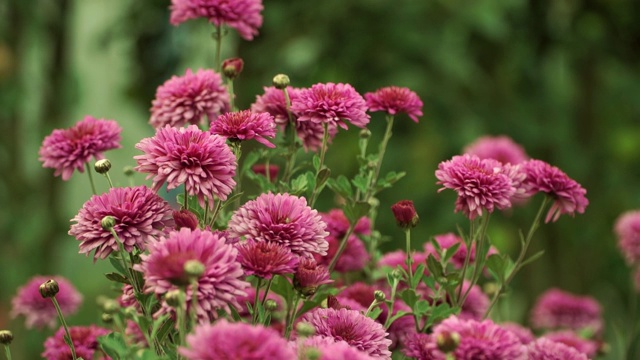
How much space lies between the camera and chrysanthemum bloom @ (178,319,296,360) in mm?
292

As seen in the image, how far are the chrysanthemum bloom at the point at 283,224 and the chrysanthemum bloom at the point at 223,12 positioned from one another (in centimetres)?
19

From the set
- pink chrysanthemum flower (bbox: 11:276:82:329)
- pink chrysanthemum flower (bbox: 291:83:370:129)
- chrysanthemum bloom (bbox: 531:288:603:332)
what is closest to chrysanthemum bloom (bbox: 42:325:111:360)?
pink chrysanthemum flower (bbox: 11:276:82:329)

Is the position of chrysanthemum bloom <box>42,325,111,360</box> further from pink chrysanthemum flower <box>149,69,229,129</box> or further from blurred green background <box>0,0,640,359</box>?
blurred green background <box>0,0,640,359</box>

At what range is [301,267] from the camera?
0.41 metres

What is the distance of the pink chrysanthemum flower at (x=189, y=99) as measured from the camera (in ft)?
1.66

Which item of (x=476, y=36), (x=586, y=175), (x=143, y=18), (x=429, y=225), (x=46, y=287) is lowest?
(x=46, y=287)

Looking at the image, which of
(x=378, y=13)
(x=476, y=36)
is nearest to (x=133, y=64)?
(x=378, y=13)

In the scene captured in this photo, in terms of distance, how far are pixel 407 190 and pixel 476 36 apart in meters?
0.39

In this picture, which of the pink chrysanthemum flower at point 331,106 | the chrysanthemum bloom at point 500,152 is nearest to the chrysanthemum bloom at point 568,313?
the chrysanthemum bloom at point 500,152

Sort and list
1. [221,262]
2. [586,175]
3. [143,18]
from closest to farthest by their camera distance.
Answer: [221,262] < [586,175] < [143,18]

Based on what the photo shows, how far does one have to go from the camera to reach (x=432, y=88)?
1431 mm

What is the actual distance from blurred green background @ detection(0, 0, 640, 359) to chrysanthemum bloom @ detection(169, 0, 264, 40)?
737 millimetres

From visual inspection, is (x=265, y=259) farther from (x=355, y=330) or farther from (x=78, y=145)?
(x=78, y=145)

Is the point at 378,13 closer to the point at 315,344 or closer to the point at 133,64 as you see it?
the point at 133,64
